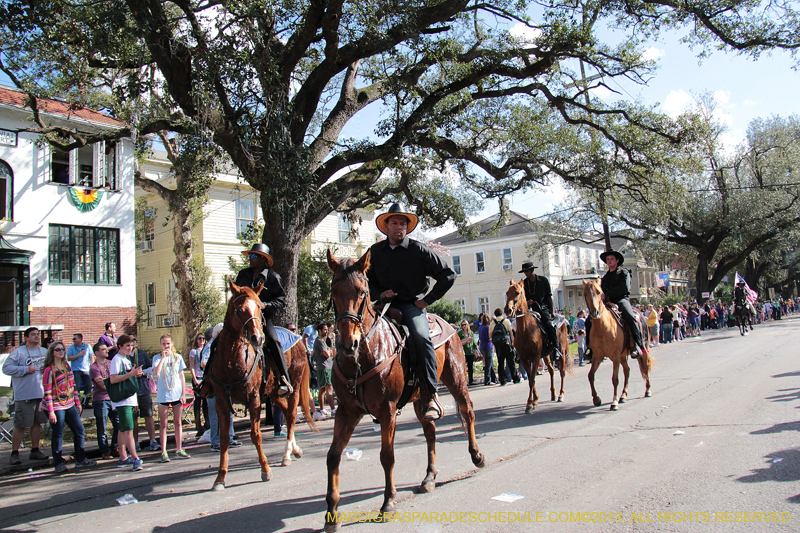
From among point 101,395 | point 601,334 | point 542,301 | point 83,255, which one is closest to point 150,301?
point 83,255

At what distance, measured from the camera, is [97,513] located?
18.9ft

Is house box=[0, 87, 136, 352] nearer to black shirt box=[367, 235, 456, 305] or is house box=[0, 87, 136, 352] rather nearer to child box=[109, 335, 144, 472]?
child box=[109, 335, 144, 472]

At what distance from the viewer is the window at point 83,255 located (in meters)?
20.0

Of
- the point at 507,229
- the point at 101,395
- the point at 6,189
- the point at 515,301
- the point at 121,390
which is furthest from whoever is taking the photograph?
the point at 507,229

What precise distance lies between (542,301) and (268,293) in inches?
246

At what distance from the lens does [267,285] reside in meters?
8.15

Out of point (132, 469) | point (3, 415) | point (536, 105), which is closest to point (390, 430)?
point (132, 469)

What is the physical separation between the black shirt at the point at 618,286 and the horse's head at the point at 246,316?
739 centimetres

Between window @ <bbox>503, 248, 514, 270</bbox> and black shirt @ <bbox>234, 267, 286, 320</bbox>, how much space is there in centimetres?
4165

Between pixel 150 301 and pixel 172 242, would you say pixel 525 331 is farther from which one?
pixel 150 301

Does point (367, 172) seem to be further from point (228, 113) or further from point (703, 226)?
point (703, 226)

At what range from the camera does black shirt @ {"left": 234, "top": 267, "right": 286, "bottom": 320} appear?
7777 mm

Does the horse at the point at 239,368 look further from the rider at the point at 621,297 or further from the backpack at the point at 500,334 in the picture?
the backpack at the point at 500,334

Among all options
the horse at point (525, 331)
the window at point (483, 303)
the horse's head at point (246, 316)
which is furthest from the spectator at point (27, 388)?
the window at point (483, 303)
